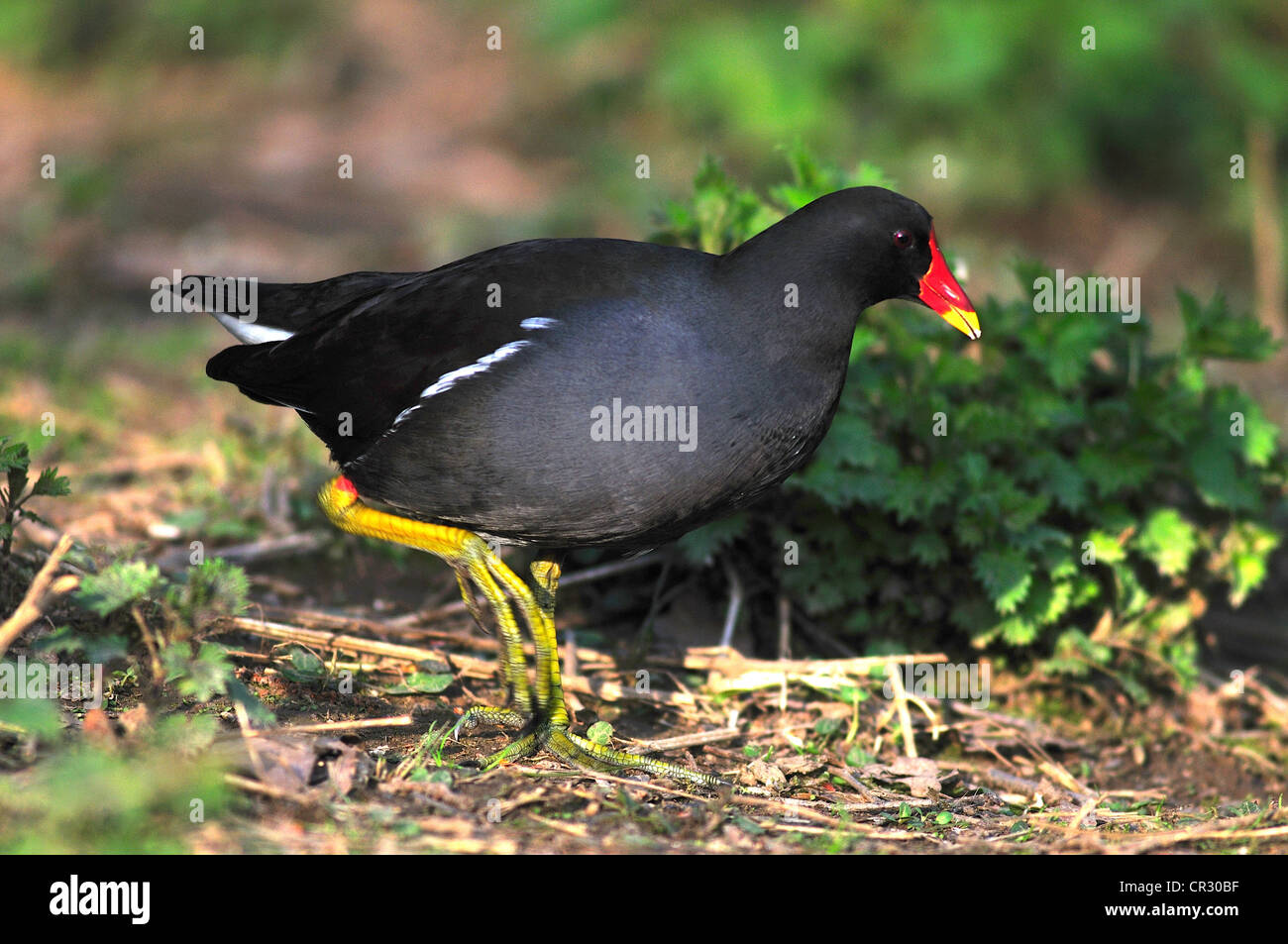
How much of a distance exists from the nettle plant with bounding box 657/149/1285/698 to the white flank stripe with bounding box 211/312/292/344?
160 cm

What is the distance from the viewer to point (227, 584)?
3449mm

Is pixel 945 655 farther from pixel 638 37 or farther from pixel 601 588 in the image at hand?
pixel 638 37

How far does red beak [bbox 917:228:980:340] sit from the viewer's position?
14.2 feet

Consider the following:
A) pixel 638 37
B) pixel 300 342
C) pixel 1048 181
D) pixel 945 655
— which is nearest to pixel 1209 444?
pixel 945 655

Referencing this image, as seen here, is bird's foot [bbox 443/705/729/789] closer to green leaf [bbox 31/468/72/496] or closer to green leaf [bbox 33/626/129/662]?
green leaf [bbox 33/626/129/662]

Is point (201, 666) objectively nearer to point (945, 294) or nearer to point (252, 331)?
point (252, 331)

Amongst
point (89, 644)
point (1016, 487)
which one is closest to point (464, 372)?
point (89, 644)

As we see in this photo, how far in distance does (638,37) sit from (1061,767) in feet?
25.9

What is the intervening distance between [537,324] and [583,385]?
11.0 inches

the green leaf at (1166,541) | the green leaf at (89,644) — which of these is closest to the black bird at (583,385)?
the green leaf at (89,644)

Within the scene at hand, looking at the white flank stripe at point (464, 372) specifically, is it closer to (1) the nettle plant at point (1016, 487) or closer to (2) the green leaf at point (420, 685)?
(2) the green leaf at point (420, 685)

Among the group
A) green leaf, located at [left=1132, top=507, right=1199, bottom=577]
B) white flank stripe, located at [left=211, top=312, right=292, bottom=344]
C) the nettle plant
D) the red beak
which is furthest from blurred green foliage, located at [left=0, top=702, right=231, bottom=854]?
green leaf, located at [left=1132, top=507, right=1199, bottom=577]

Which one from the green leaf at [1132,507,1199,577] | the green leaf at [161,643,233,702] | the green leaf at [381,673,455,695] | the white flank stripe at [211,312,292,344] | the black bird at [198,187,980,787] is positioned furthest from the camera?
the green leaf at [1132,507,1199,577]

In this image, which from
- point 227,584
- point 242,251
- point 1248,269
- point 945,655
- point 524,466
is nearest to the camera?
point 227,584
